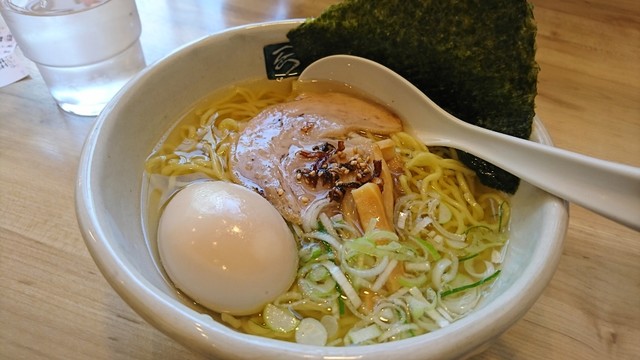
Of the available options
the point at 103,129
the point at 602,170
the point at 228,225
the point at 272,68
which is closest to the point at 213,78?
the point at 272,68

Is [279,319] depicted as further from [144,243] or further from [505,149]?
[505,149]

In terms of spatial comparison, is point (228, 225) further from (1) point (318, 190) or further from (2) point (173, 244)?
(1) point (318, 190)

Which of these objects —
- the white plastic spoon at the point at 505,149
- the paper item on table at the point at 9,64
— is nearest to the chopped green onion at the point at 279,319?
the white plastic spoon at the point at 505,149

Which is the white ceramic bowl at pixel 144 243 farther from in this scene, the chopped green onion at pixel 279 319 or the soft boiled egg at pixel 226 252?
the chopped green onion at pixel 279 319

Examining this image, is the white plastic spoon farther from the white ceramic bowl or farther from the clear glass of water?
the clear glass of water

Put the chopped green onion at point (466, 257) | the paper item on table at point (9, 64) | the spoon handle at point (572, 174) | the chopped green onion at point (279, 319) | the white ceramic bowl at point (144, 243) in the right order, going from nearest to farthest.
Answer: the white ceramic bowl at point (144, 243) → the spoon handle at point (572, 174) → the chopped green onion at point (279, 319) → the chopped green onion at point (466, 257) → the paper item on table at point (9, 64)

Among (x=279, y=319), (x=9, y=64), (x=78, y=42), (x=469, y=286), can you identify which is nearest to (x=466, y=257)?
(x=469, y=286)

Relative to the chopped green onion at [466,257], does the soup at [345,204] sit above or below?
above
